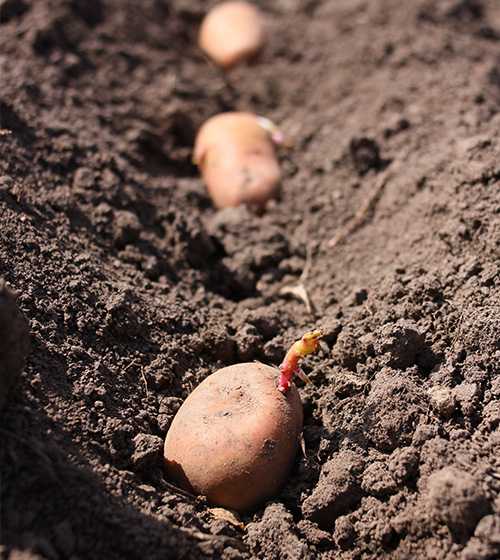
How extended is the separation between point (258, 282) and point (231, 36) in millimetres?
2510

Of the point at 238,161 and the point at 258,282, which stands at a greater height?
the point at 238,161

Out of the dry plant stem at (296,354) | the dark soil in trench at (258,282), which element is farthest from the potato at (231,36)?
the dry plant stem at (296,354)

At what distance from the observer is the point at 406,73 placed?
4.02 metres

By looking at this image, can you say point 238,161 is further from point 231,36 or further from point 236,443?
point 236,443

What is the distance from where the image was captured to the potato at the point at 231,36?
4.57m

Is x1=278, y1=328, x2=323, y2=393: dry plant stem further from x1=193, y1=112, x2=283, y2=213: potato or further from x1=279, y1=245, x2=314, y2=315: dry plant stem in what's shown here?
x1=193, y1=112, x2=283, y2=213: potato

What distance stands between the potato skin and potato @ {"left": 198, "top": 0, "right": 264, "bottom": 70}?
324 centimetres

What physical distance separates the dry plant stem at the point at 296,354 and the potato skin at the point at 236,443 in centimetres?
5

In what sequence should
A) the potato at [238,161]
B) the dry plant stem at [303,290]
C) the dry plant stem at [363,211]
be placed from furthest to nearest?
the potato at [238,161] → the dry plant stem at [363,211] → the dry plant stem at [303,290]

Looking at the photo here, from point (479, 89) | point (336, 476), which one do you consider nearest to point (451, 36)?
point (479, 89)

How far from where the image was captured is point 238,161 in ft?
11.6

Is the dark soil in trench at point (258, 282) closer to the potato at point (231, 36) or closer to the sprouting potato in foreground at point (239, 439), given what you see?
the sprouting potato in foreground at point (239, 439)

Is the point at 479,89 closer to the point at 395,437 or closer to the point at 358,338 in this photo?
the point at 358,338

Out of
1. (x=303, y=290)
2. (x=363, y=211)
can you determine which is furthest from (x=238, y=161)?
(x=303, y=290)
